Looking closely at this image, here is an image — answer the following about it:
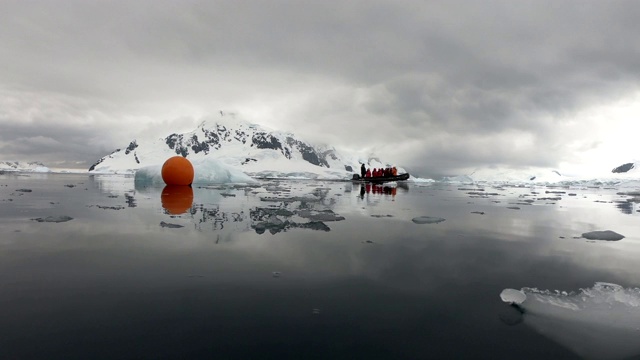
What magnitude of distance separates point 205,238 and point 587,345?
251 inches

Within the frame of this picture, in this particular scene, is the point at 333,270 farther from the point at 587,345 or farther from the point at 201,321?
the point at 587,345

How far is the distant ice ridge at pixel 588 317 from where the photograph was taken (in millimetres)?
3090

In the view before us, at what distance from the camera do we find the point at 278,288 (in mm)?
4246

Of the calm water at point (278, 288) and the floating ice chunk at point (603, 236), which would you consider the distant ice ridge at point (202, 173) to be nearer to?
the calm water at point (278, 288)

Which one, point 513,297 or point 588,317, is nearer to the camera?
point 588,317

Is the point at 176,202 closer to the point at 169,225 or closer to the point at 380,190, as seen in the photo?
the point at 169,225

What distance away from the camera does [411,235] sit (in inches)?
322

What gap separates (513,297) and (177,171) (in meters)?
30.0

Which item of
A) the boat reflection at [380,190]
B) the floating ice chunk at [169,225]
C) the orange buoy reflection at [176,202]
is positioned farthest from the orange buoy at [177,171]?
the floating ice chunk at [169,225]

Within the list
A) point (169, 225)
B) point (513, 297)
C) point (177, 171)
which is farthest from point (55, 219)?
point (177, 171)

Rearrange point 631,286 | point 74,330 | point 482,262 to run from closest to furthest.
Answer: point 74,330 < point 631,286 < point 482,262

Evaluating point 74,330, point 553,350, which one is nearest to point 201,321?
point 74,330

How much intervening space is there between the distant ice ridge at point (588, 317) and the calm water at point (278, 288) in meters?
0.21

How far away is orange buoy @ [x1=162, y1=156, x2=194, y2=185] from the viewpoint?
2978 cm
